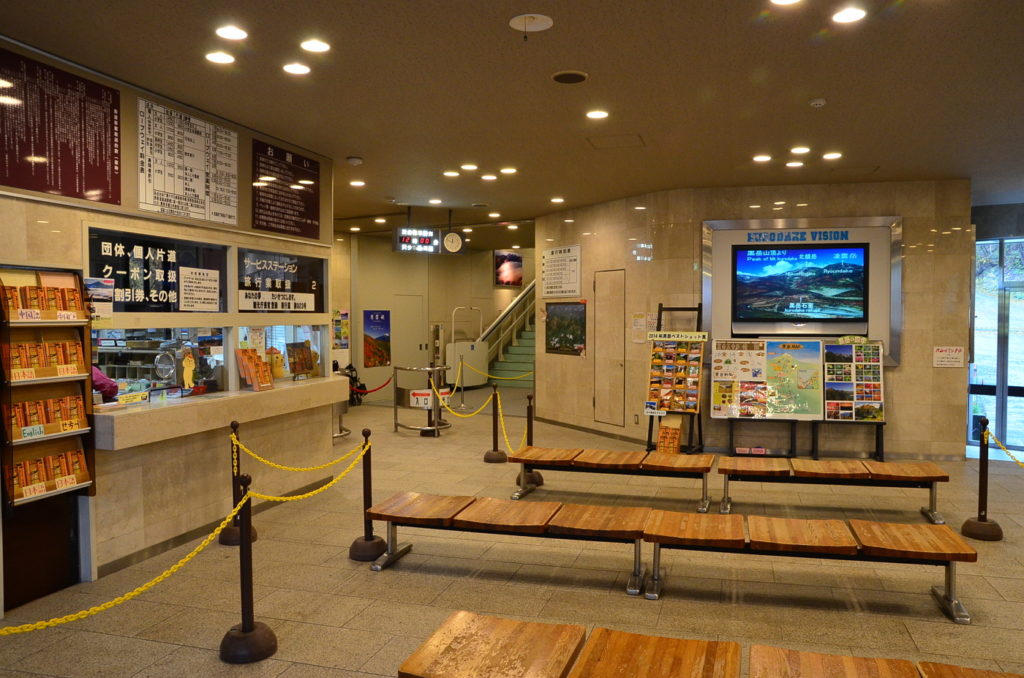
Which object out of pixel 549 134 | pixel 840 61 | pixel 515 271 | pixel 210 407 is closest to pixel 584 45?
pixel 840 61

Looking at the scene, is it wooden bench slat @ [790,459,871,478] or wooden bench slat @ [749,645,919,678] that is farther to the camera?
wooden bench slat @ [790,459,871,478]

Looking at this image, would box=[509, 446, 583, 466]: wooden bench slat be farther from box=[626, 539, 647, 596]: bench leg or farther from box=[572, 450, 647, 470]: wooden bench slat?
box=[626, 539, 647, 596]: bench leg

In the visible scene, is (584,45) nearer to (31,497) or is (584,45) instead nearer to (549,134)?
(549,134)

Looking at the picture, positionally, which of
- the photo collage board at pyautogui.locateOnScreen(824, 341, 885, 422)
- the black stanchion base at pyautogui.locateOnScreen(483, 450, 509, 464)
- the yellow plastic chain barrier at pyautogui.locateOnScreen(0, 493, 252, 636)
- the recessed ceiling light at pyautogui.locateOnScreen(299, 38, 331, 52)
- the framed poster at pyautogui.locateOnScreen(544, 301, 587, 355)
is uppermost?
the recessed ceiling light at pyautogui.locateOnScreen(299, 38, 331, 52)

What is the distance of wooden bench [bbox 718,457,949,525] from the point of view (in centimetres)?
534

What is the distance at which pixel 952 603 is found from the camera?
3.77 meters

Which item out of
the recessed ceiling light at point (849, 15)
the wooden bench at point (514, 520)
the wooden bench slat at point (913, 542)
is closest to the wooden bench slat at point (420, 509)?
the wooden bench at point (514, 520)

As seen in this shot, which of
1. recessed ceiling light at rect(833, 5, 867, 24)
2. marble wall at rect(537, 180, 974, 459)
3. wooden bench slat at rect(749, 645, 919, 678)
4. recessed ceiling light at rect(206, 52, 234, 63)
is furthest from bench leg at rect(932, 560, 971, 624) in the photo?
recessed ceiling light at rect(206, 52, 234, 63)

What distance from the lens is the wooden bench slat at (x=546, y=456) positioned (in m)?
5.82

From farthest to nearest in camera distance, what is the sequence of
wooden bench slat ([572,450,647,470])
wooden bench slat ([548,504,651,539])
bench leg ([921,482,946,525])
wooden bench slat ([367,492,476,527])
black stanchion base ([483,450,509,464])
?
black stanchion base ([483,450,509,464]), wooden bench slat ([572,450,647,470]), bench leg ([921,482,946,525]), wooden bench slat ([367,492,476,527]), wooden bench slat ([548,504,651,539])

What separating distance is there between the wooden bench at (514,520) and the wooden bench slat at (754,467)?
1.40 metres

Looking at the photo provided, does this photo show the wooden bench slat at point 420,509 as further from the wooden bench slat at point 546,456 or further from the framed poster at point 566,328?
the framed poster at point 566,328

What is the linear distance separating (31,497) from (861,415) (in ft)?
24.8

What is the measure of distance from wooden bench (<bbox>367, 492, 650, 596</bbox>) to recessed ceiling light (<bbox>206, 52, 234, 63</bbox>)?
114 inches
